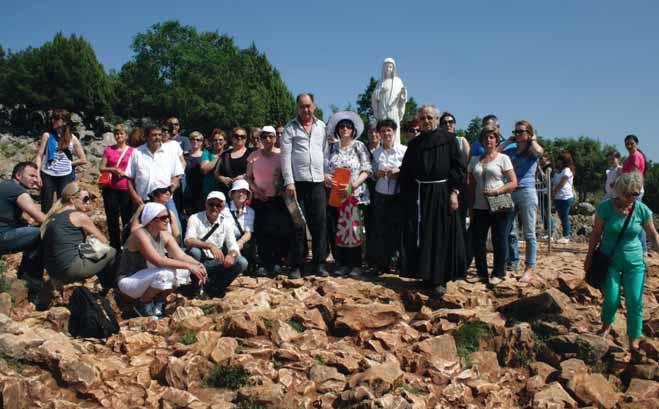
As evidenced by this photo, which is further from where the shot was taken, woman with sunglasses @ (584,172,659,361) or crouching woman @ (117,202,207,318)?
crouching woman @ (117,202,207,318)

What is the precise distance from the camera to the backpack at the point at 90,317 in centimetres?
500

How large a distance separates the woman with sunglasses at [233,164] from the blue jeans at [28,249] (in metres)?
2.24

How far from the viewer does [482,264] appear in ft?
21.0

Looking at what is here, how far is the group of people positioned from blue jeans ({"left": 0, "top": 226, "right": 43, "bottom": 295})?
16mm

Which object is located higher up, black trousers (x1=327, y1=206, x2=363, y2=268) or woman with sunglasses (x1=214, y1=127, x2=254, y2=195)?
woman with sunglasses (x1=214, y1=127, x2=254, y2=195)

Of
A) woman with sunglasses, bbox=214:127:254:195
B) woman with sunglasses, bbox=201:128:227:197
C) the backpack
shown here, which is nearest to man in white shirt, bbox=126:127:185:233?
woman with sunglasses, bbox=201:128:227:197

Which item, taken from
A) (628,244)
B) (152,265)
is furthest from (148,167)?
(628,244)

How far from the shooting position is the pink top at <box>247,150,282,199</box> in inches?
261

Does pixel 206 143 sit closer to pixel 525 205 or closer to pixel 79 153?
pixel 79 153

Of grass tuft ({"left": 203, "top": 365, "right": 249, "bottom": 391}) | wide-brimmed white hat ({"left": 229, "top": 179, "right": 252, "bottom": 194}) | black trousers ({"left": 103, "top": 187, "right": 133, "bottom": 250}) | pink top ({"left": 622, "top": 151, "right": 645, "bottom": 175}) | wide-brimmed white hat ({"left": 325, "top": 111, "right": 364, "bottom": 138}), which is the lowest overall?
grass tuft ({"left": 203, "top": 365, "right": 249, "bottom": 391})

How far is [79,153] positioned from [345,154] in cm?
405

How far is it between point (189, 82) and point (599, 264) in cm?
4751

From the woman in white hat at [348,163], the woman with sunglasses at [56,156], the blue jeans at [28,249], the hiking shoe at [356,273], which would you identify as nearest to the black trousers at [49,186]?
the woman with sunglasses at [56,156]

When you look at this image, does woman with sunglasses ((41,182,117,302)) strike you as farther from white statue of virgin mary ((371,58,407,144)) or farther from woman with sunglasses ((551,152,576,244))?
woman with sunglasses ((551,152,576,244))
